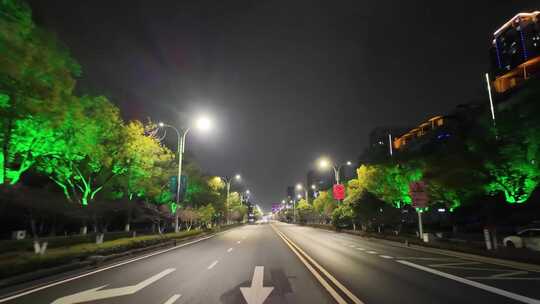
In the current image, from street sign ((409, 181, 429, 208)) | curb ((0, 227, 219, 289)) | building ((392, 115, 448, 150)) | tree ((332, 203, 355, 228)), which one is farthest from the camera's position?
building ((392, 115, 448, 150))

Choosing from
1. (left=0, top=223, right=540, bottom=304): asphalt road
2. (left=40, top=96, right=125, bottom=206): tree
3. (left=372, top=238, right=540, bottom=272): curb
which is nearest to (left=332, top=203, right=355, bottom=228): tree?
(left=372, top=238, right=540, bottom=272): curb

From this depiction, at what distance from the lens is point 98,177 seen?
27.3 meters

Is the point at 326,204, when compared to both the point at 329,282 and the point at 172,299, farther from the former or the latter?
the point at 172,299

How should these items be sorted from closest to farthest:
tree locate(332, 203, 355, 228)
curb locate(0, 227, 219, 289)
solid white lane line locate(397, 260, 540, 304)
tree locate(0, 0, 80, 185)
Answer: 1. solid white lane line locate(397, 260, 540, 304)
2. curb locate(0, 227, 219, 289)
3. tree locate(0, 0, 80, 185)
4. tree locate(332, 203, 355, 228)

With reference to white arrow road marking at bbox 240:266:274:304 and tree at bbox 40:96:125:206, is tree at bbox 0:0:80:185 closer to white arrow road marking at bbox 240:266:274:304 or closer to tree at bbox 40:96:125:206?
tree at bbox 40:96:125:206

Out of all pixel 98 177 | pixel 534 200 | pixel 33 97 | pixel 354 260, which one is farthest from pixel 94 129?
pixel 534 200

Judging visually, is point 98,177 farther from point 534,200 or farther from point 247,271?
point 534,200

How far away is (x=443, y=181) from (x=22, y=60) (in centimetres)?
2619

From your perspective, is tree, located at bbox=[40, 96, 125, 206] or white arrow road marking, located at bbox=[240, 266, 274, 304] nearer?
white arrow road marking, located at bbox=[240, 266, 274, 304]

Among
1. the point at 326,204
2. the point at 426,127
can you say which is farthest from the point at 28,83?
the point at 426,127

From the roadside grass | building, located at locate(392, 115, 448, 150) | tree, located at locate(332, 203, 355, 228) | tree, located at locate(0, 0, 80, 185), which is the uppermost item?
building, located at locate(392, 115, 448, 150)

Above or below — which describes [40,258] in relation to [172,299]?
above

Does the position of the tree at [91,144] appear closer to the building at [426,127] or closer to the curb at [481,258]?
the curb at [481,258]

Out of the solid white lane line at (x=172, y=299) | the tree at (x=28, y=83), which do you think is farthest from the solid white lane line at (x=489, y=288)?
the tree at (x=28, y=83)
